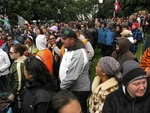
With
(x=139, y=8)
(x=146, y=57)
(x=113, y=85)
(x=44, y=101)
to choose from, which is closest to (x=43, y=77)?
(x=44, y=101)

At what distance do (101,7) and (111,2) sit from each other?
2.11 m

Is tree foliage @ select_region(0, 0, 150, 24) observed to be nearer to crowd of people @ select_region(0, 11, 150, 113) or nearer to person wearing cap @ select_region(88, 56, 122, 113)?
crowd of people @ select_region(0, 11, 150, 113)

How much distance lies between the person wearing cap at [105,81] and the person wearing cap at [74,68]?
66cm

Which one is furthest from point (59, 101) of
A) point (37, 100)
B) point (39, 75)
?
point (39, 75)

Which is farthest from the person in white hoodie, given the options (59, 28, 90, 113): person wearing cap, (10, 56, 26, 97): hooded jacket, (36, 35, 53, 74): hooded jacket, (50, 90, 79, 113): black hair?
(50, 90, 79, 113): black hair

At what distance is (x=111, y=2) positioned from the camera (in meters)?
43.7

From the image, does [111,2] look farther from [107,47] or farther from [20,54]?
[20,54]

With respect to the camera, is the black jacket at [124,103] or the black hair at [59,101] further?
the black jacket at [124,103]

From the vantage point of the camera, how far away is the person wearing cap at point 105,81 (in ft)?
11.9

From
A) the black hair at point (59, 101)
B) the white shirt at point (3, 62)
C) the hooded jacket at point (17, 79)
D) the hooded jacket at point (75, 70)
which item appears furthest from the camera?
the white shirt at point (3, 62)

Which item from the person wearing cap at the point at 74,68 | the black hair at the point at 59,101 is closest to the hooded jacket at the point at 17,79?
the person wearing cap at the point at 74,68

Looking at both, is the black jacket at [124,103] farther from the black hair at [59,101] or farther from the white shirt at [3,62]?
the white shirt at [3,62]

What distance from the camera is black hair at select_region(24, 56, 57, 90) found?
3.26 m

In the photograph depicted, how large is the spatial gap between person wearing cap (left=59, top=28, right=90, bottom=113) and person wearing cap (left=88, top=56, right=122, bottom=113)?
664 mm
